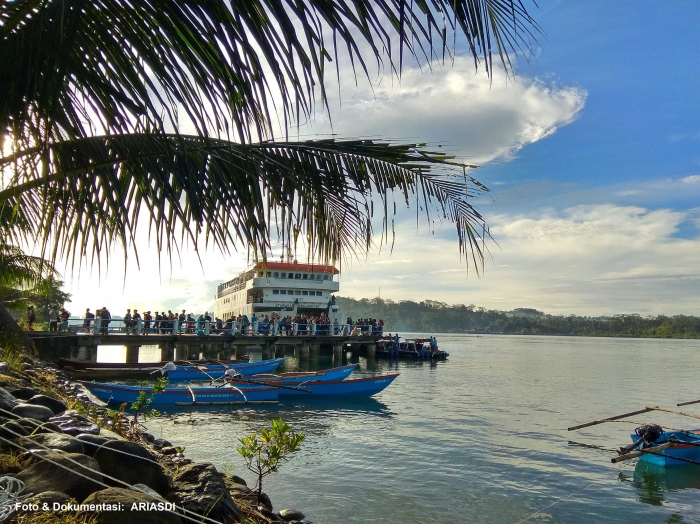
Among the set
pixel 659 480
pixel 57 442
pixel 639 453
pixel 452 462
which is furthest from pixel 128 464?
pixel 659 480

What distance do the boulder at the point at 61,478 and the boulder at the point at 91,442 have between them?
85cm

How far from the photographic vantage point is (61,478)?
3461 millimetres

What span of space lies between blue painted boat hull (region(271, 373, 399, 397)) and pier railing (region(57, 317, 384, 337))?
34.6 ft

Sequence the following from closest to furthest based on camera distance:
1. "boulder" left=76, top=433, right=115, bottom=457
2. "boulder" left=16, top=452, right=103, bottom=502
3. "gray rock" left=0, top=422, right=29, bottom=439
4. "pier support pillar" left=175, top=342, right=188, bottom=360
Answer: "boulder" left=16, top=452, right=103, bottom=502 → "gray rock" left=0, top=422, right=29, bottom=439 → "boulder" left=76, top=433, right=115, bottom=457 → "pier support pillar" left=175, top=342, right=188, bottom=360

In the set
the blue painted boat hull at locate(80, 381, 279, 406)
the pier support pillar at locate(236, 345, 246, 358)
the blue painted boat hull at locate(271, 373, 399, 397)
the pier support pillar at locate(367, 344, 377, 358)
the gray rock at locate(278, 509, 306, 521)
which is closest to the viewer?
the gray rock at locate(278, 509, 306, 521)

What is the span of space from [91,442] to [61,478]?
1203 millimetres

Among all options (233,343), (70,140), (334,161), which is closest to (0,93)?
(70,140)

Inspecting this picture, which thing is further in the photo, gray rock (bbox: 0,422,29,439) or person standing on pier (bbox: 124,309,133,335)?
person standing on pier (bbox: 124,309,133,335)

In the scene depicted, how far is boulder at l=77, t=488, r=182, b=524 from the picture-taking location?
10.6 ft

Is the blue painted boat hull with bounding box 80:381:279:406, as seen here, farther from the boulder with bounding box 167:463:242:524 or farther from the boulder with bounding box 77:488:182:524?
the boulder with bounding box 77:488:182:524

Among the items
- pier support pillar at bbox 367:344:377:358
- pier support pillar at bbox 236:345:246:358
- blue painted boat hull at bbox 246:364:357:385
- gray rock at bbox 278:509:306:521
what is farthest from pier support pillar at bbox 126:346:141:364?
gray rock at bbox 278:509:306:521

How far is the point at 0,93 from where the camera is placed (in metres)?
2.05

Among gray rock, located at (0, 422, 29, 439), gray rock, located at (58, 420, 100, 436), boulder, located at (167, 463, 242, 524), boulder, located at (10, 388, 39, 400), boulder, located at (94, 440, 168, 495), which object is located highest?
gray rock, located at (0, 422, 29, 439)

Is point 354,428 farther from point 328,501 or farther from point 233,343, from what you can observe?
point 233,343
